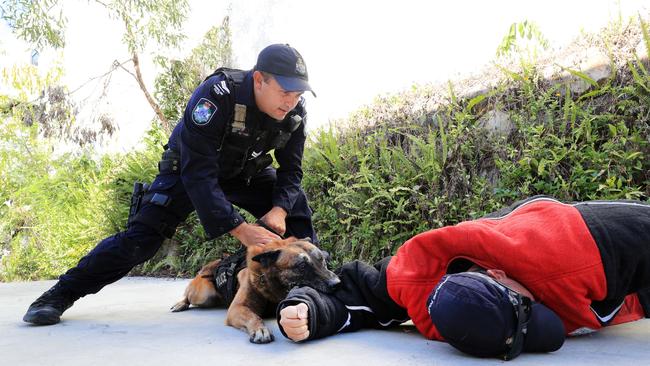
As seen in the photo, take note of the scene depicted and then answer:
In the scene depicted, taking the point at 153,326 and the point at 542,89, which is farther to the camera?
the point at 542,89

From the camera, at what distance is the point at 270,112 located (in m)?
3.26

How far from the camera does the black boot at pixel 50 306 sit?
322 centimetres

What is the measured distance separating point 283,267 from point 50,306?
1.55 m

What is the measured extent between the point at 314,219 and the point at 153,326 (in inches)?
94.6

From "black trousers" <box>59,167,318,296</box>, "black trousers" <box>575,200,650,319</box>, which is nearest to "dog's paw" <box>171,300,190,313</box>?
"black trousers" <box>59,167,318,296</box>

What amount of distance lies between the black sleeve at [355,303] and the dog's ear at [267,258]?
0.51 meters

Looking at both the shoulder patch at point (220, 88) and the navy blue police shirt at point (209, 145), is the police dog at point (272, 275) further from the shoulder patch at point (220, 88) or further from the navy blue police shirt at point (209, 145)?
the shoulder patch at point (220, 88)

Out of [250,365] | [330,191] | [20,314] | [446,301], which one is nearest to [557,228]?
[446,301]

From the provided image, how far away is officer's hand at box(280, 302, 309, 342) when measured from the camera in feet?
7.30

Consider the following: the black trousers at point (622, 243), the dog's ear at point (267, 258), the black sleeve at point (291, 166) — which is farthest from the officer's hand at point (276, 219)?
the black trousers at point (622, 243)

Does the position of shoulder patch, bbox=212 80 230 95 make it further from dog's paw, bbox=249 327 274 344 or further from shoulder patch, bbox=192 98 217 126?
dog's paw, bbox=249 327 274 344

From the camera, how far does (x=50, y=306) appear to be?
3.28 m

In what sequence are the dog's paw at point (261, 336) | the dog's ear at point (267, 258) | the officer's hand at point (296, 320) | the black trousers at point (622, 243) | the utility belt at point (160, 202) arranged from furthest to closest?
the utility belt at point (160, 202) < the dog's ear at point (267, 258) < the dog's paw at point (261, 336) < the officer's hand at point (296, 320) < the black trousers at point (622, 243)

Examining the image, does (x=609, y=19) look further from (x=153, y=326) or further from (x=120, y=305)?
(x=120, y=305)
